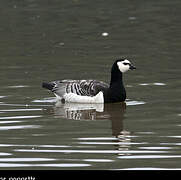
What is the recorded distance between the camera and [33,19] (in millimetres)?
31797

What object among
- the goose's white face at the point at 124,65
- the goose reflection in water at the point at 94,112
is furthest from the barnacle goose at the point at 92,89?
the goose reflection in water at the point at 94,112

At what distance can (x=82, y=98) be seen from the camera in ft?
58.6

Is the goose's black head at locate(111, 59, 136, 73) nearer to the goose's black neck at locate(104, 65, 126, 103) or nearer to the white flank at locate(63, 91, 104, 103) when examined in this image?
the goose's black neck at locate(104, 65, 126, 103)

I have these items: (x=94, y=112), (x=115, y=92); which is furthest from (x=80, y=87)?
(x=94, y=112)

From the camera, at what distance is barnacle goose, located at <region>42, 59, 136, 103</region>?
1773 centimetres

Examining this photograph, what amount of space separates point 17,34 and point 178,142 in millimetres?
16539

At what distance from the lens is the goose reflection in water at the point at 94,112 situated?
15742mm

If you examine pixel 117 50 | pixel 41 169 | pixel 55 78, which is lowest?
pixel 41 169

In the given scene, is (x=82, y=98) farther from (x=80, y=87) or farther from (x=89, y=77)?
(x=89, y=77)

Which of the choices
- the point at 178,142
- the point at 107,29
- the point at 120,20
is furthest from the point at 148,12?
the point at 178,142

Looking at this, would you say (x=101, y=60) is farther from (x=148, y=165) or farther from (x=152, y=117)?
(x=148, y=165)

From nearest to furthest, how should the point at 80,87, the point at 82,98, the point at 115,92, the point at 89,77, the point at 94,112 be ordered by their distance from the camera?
1. the point at 94,112
2. the point at 115,92
3. the point at 82,98
4. the point at 80,87
5. the point at 89,77

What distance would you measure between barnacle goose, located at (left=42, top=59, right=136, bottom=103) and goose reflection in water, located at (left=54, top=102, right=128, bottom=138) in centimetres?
17

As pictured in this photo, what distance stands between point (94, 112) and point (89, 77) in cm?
359
